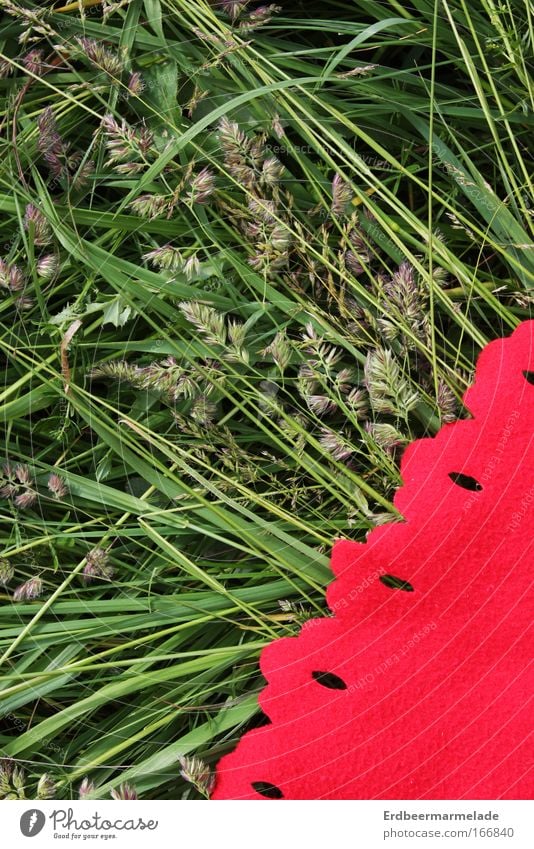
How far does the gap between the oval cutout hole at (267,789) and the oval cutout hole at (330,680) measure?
→ 0.11 metres

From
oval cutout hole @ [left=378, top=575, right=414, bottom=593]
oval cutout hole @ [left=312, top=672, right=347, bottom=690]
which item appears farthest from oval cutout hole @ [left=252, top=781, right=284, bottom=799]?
Result: oval cutout hole @ [left=378, top=575, right=414, bottom=593]

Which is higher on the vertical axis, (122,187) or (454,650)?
(122,187)

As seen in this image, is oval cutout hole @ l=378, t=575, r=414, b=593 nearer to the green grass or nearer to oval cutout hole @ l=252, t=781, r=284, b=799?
the green grass

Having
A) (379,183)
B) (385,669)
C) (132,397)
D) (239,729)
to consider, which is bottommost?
(239,729)

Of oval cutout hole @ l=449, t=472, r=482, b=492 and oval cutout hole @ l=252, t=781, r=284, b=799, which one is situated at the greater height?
oval cutout hole @ l=449, t=472, r=482, b=492

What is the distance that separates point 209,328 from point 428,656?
1.27ft

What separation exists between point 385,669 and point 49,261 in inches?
21.0

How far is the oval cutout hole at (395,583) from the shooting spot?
0.74 m

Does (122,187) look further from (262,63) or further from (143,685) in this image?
(143,685)

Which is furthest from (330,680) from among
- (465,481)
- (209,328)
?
(209,328)

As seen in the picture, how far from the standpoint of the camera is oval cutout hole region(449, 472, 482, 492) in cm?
74
